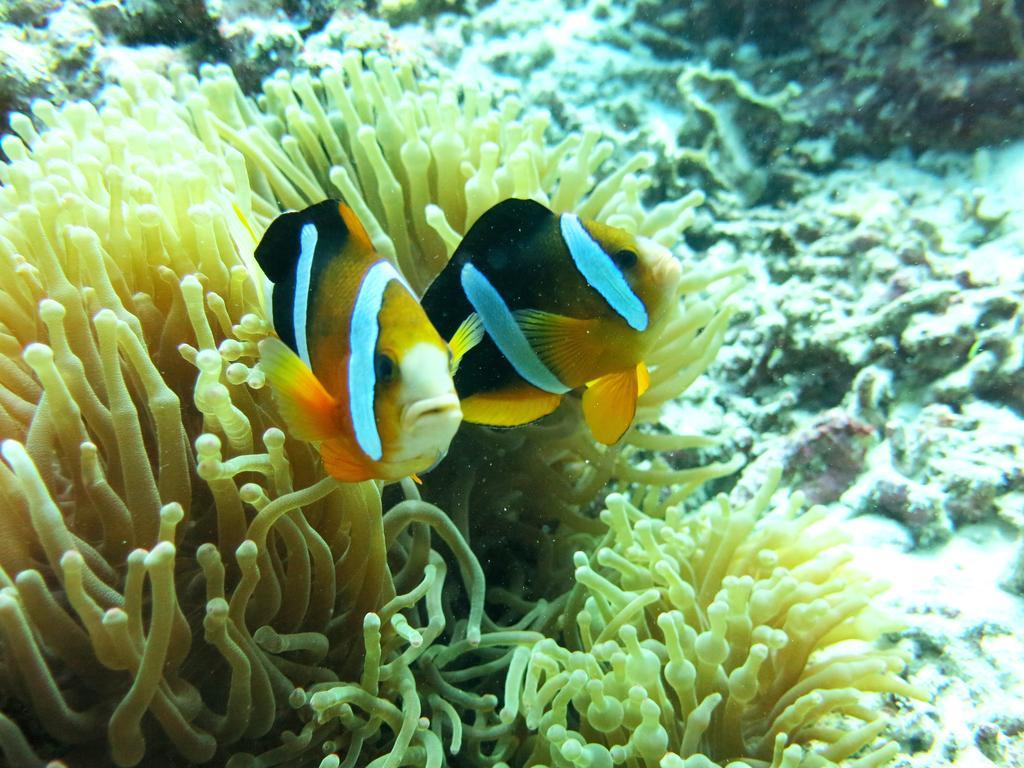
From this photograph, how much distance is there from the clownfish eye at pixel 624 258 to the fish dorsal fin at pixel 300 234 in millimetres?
444

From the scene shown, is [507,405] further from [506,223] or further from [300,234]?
[300,234]

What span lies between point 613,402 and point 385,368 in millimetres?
678

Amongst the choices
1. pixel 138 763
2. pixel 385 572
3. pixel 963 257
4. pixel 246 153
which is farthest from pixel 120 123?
pixel 963 257

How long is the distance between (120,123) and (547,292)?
116 cm

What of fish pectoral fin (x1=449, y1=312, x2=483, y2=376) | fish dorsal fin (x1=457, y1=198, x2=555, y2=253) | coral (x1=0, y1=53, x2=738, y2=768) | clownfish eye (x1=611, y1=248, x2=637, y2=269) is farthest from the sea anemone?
clownfish eye (x1=611, y1=248, x2=637, y2=269)

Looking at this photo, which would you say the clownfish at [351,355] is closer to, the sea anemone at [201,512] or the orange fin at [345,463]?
the orange fin at [345,463]

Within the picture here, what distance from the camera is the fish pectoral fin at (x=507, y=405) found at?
4.25 ft

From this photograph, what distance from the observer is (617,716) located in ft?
4.39

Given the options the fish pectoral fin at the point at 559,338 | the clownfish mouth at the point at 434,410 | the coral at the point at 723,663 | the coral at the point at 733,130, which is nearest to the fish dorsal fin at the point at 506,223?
the fish pectoral fin at the point at 559,338

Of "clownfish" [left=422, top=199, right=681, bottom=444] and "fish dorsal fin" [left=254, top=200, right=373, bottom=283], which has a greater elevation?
"fish dorsal fin" [left=254, top=200, right=373, bottom=283]

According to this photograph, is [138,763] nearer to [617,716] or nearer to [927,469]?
[617,716]

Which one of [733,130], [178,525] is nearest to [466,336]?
[178,525]

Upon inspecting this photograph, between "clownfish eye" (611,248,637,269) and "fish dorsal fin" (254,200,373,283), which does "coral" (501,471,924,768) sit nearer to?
"clownfish eye" (611,248,637,269)

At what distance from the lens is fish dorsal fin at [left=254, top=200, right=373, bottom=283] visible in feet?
3.39
